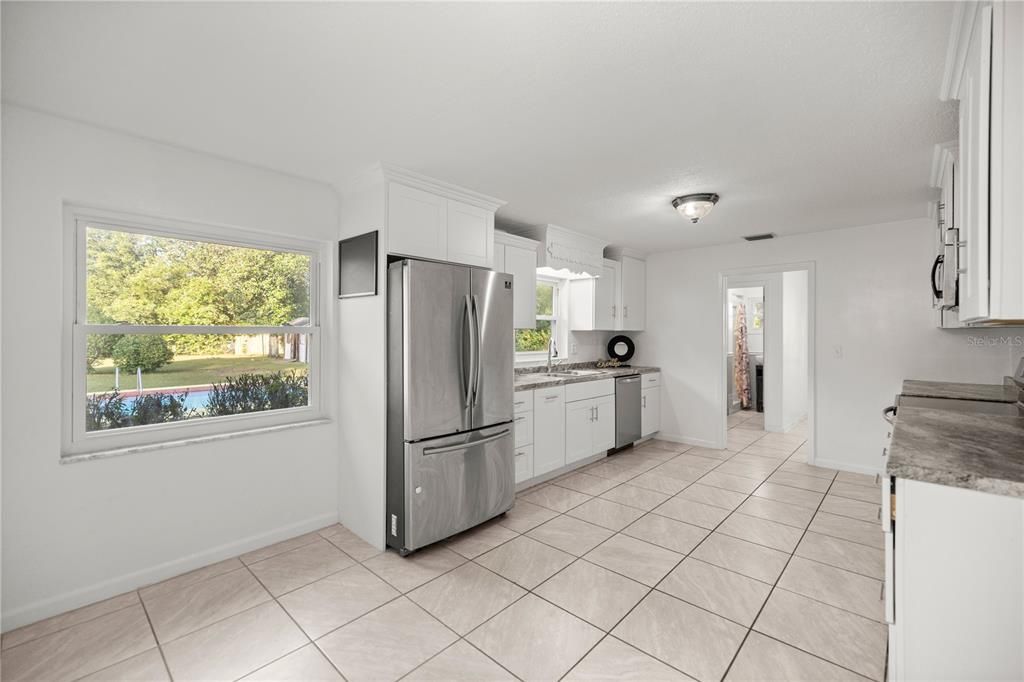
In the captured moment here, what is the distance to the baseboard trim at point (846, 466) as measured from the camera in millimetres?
4295

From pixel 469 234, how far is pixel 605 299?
2.31 m

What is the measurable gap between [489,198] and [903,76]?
91.8 inches

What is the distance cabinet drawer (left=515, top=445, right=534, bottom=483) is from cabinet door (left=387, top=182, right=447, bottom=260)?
65.7 inches

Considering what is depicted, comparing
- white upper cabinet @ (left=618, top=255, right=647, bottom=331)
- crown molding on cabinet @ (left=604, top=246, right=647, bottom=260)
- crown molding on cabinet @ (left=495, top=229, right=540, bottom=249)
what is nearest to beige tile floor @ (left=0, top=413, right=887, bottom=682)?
crown molding on cabinet @ (left=495, top=229, right=540, bottom=249)

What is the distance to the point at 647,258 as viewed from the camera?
5793 mm

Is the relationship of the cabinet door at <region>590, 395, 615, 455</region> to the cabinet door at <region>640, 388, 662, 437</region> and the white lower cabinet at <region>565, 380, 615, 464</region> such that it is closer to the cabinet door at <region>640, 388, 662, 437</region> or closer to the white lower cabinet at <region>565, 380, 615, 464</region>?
the white lower cabinet at <region>565, 380, 615, 464</region>

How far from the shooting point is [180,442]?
8.48ft

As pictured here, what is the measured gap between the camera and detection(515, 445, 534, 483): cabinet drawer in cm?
374

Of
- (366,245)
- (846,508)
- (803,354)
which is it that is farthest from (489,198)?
(803,354)

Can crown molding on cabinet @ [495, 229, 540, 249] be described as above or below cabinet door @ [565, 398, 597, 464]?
above

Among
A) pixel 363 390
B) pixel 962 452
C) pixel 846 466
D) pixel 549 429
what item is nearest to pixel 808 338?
pixel 846 466

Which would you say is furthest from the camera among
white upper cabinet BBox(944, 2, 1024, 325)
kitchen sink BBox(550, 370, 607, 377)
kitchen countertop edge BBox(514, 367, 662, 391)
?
kitchen sink BBox(550, 370, 607, 377)

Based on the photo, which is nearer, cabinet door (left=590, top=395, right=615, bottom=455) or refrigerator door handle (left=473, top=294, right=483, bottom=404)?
refrigerator door handle (left=473, top=294, right=483, bottom=404)

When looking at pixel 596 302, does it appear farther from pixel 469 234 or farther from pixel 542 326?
pixel 469 234
